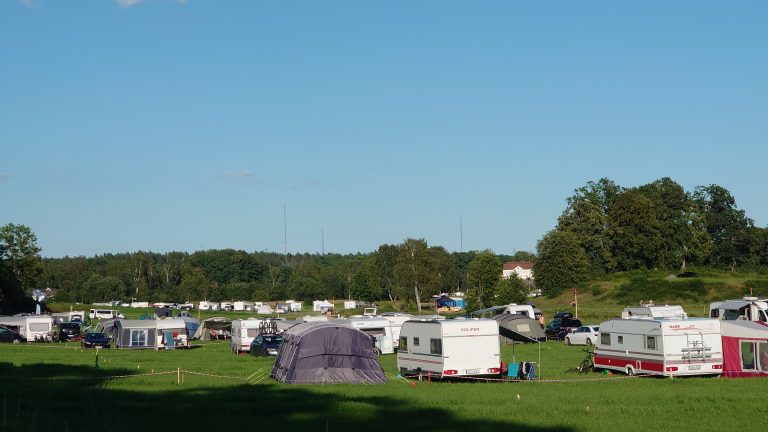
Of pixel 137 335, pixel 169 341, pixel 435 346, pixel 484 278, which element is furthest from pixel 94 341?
pixel 484 278

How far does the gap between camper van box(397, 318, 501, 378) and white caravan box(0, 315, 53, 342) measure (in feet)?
131

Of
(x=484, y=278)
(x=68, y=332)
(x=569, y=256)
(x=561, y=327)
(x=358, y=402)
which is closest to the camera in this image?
(x=358, y=402)

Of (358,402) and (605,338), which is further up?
(605,338)

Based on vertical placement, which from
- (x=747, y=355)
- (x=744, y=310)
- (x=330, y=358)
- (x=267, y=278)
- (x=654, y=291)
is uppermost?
(x=267, y=278)

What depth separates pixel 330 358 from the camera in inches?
1170

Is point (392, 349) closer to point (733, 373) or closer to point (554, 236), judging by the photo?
point (733, 373)

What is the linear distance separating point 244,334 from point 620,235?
73885 millimetres

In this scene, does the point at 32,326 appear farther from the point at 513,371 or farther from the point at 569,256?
the point at 569,256

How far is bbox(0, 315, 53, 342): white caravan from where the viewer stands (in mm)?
60531

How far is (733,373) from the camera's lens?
3031 centimetres

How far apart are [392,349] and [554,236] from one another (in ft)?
193

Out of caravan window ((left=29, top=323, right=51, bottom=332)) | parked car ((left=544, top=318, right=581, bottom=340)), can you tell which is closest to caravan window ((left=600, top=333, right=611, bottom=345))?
parked car ((left=544, top=318, right=581, bottom=340))

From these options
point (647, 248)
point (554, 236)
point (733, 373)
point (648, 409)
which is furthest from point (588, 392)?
point (647, 248)

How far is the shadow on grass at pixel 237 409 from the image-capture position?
18.8m
